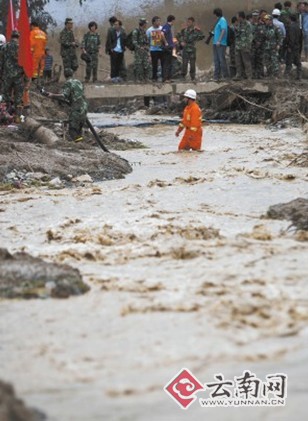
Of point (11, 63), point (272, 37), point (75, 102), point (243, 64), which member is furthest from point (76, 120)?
point (243, 64)

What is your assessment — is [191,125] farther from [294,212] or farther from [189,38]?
[294,212]

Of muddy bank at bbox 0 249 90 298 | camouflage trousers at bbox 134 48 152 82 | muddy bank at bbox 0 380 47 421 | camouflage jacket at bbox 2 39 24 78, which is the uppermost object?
camouflage jacket at bbox 2 39 24 78

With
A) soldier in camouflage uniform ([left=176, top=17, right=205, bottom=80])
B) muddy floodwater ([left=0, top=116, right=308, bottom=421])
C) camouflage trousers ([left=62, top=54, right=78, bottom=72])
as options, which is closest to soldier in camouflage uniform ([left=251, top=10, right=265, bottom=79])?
soldier in camouflage uniform ([left=176, top=17, right=205, bottom=80])

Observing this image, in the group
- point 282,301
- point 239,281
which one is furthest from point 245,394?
point 239,281

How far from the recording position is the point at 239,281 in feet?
23.7

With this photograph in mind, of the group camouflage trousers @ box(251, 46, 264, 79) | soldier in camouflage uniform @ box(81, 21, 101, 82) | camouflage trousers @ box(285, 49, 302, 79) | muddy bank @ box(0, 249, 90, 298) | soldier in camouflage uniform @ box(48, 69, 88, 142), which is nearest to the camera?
muddy bank @ box(0, 249, 90, 298)

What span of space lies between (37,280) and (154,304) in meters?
1.02

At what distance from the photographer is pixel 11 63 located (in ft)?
59.7

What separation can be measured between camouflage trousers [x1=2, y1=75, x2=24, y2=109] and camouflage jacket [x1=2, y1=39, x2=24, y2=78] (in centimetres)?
8

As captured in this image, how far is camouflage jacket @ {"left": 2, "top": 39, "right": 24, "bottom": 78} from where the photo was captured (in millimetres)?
18156

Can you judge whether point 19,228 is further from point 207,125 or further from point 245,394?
point 207,125

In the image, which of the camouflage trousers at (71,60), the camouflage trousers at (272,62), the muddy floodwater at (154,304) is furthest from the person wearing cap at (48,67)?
the muddy floodwater at (154,304)

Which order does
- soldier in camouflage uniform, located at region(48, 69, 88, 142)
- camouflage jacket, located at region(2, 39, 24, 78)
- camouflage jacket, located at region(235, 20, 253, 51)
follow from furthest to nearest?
1. camouflage jacket, located at region(235, 20, 253, 51)
2. camouflage jacket, located at region(2, 39, 24, 78)
3. soldier in camouflage uniform, located at region(48, 69, 88, 142)

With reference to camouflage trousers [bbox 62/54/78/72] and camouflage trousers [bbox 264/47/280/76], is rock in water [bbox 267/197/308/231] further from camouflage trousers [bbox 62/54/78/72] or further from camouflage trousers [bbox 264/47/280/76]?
camouflage trousers [bbox 62/54/78/72]
